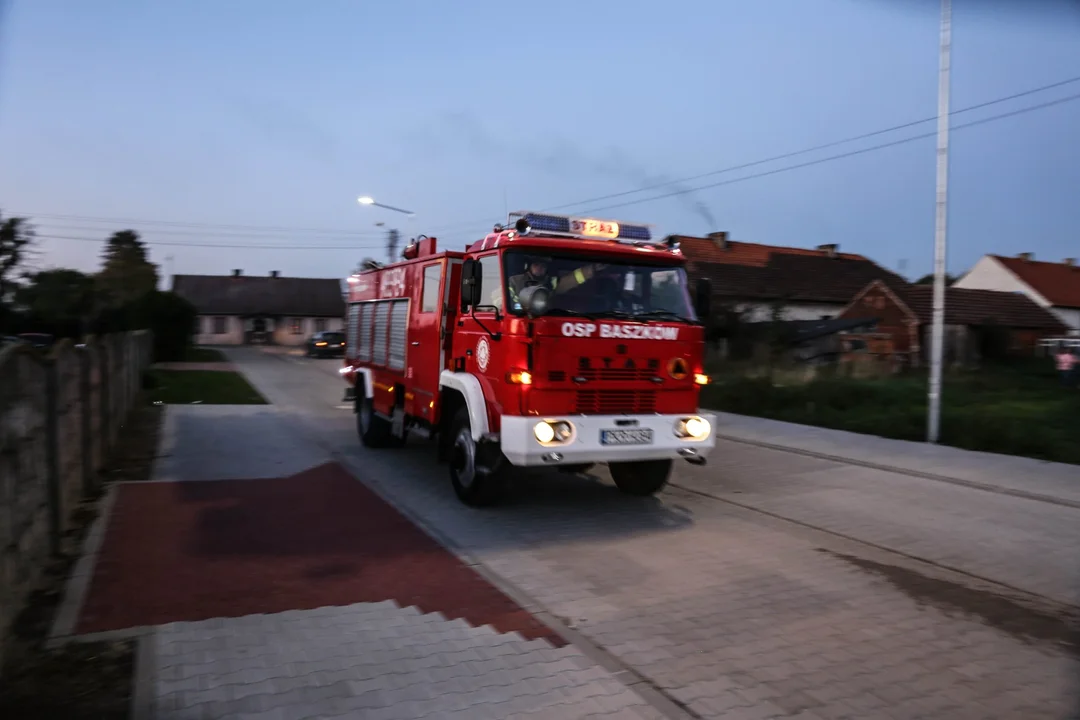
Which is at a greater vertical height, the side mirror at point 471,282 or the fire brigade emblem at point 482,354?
the side mirror at point 471,282

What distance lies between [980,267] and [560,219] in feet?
182

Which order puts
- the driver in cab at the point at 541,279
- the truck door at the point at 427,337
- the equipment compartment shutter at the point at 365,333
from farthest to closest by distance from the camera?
the equipment compartment shutter at the point at 365,333, the truck door at the point at 427,337, the driver in cab at the point at 541,279

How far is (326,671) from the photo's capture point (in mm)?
4379

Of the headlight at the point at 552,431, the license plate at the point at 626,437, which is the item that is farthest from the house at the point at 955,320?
the headlight at the point at 552,431

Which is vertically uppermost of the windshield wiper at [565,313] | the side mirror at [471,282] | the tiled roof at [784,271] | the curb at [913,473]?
the tiled roof at [784,271]

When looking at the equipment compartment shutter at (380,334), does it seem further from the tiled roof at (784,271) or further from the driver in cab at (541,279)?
the tiled roof at (784,271)

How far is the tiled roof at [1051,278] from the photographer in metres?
50.3

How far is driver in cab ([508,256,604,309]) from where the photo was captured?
7.64 metres

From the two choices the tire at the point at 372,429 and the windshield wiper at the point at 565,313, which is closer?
the windshield wiper at the point at 565,313

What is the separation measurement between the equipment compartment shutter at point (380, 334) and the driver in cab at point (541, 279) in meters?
4.05

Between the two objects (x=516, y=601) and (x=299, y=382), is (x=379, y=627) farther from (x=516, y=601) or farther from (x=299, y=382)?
(x=299, y=382)

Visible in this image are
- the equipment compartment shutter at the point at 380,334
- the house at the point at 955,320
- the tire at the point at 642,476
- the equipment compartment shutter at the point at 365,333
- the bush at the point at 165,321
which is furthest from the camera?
the house at the point at 955,320

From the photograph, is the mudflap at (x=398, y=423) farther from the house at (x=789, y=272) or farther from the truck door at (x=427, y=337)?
the house at (x=789, y=272)

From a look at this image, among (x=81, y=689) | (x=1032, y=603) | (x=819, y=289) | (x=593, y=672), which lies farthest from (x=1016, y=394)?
(x=819, y=289)
